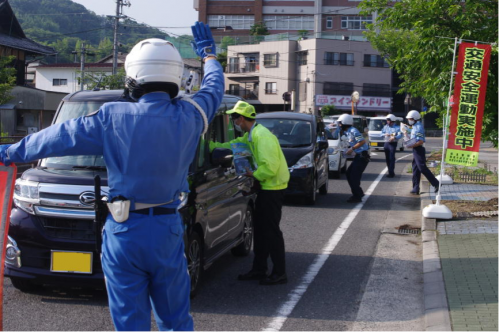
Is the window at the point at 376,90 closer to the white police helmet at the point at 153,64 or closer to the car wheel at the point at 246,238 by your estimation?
the car wheel at the point at 246,238

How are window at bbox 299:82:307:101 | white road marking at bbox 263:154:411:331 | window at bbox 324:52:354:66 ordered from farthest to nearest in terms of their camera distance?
window at bbox 299:82:307:101 < window at bbox 324:52:354:66 < white road marking at bbox 263:154:411:331

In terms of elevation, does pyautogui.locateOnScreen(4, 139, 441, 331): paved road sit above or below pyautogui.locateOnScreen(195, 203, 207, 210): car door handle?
below

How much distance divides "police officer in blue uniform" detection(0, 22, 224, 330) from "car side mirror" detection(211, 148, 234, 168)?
3.35 metres

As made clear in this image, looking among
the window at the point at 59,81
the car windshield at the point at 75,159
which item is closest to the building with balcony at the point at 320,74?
the window at the point at 59,81

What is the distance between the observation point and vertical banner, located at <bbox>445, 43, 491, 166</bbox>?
9836mm

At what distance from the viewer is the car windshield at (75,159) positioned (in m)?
6.08

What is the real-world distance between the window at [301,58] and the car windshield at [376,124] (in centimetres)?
2840

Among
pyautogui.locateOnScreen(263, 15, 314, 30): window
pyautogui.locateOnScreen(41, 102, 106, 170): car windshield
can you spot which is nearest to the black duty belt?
pyautogui.locateOnScreen(41, 102, 106, 170): car windshield

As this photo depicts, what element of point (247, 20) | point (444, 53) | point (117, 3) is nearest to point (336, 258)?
point (444, 53)

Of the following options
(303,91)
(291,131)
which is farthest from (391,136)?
(303,91)

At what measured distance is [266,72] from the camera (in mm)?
66188

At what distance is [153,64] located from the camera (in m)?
3.11

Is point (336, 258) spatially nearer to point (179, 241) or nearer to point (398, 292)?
point (398, 292)

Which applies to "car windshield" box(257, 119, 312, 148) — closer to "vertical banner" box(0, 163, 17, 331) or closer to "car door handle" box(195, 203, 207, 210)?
"car door handle" box(195, 203, 207, 210)
